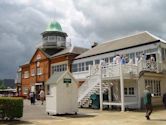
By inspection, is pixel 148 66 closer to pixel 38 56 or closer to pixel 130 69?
pixel 130 69

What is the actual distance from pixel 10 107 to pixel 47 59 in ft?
105

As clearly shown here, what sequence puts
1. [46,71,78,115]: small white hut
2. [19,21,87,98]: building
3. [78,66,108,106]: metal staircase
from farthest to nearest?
1. [19,21,87,98]: building
2. [78,66,108,106]: metal staircase
3. [46,71,78,115]: small white hut

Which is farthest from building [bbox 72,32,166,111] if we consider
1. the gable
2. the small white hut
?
the gable

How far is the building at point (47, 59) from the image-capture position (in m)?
45.4

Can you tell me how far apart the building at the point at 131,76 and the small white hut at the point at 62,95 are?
14.4 feet

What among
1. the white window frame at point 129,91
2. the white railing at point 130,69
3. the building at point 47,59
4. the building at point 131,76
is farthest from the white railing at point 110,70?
the building at point 47,59

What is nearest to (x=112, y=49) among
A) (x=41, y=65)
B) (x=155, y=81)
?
(x=155, y=81)

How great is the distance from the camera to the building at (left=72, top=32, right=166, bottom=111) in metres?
23.5

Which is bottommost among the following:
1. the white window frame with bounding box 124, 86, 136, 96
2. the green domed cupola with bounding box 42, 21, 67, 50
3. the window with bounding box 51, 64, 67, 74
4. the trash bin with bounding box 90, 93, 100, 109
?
the trash bin with bounding box 90, 93, 100, 109

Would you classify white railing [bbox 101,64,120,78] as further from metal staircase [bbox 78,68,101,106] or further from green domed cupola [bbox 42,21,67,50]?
green domed cupola [bbox 42,21,67,50]

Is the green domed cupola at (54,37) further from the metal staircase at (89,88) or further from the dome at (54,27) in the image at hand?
the metal staircase at (89,88)

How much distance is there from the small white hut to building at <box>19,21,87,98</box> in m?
23.1

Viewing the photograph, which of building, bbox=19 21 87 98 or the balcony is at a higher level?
building, bbox=19 21 87 98

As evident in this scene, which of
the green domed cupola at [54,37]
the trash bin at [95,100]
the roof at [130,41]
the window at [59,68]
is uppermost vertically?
the green domed cupola at [54,37]
